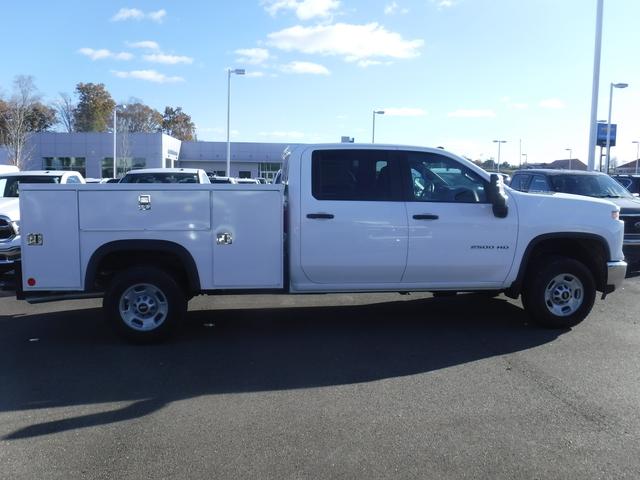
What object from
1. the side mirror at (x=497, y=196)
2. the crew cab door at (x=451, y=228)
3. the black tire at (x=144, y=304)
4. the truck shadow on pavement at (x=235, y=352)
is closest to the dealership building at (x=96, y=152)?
the truck shadow on pavement at (x=235, y=352)

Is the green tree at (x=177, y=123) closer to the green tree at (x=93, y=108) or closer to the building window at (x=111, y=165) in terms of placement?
the green tree at (x=93, y=108)

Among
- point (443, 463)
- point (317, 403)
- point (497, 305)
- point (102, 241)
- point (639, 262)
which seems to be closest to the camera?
point (443, 463)

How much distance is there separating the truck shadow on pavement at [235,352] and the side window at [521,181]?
17.1 ft

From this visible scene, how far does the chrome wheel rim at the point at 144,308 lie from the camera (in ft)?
20.6

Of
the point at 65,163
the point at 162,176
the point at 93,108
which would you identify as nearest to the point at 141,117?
the point at 93,108

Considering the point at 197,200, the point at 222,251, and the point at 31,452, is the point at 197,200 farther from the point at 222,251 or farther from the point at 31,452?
the point at 31,452

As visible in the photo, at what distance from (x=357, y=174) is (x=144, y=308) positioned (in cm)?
274

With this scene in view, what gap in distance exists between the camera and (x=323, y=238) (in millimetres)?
6379

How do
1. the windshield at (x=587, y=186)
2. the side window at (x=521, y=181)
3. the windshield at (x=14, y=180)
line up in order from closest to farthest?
the windshield at (x=587, y=186) < the windshield at (x=14, y=180) < the side window at (x=521, y=181)

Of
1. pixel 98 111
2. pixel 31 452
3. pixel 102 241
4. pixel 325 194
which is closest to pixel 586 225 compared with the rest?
pixel 325 194

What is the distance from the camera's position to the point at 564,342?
256 inches

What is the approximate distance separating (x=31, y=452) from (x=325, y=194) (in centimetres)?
376

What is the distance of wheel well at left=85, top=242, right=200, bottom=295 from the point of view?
612 cm

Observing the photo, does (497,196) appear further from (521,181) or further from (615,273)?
(521,181)
